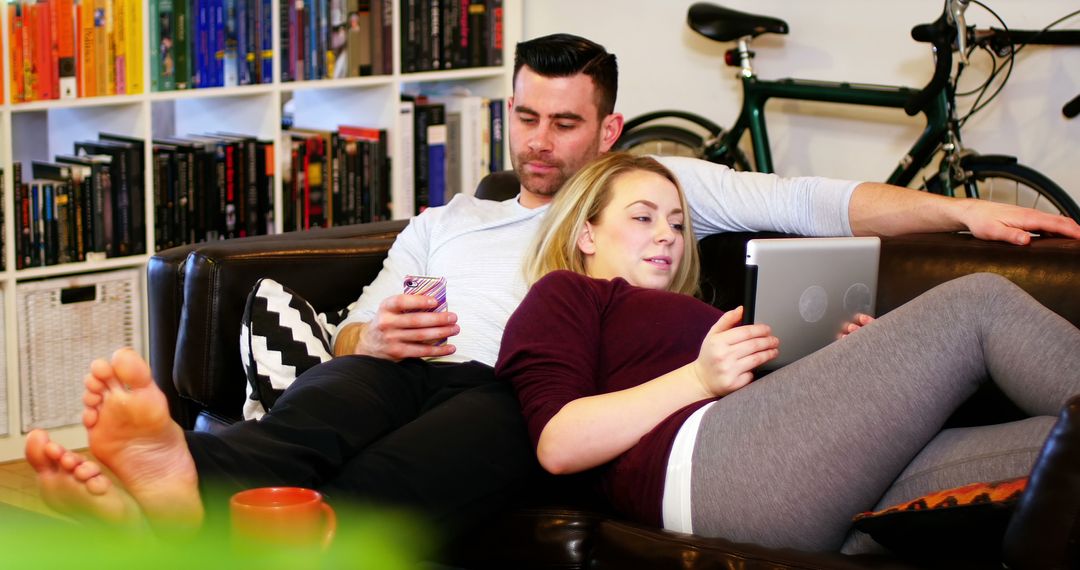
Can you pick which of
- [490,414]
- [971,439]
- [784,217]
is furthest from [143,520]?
[784,217]

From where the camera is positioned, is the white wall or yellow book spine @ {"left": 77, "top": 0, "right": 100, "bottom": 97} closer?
yellow book spine @ {"left": 77, "top": 0, "right": 100, "bottom": 97}

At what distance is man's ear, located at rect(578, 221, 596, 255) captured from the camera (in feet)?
6.65

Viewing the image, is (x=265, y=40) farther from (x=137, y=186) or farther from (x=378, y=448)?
(x=378, y=448)

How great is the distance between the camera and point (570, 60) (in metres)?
2.42

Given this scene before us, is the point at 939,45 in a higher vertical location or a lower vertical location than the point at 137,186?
higher

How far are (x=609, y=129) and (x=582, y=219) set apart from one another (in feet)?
1.73

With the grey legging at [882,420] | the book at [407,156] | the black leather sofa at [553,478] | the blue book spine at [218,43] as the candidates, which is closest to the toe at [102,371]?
the black leather sofa at [553,478]

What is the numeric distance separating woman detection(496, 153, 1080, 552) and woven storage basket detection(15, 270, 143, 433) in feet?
6.36

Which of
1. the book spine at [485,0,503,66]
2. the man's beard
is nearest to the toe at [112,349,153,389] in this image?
the man's beard

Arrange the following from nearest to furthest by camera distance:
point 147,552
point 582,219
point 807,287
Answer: point 147,552, point 807,287, point 582,219

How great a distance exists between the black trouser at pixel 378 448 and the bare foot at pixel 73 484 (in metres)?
0.11

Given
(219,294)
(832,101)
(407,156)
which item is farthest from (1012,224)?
(407,156)

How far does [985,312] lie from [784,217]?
73cm

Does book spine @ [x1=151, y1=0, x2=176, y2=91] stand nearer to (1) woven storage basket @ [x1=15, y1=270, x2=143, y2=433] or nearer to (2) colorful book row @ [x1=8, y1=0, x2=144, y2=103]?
(2) colorful book row @ [x1=8, y1=0, x2=144, y2=103]
